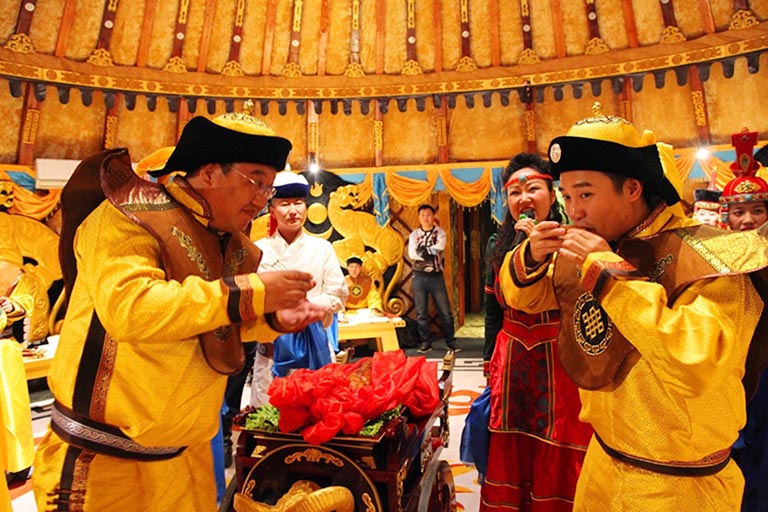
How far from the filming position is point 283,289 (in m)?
1.46

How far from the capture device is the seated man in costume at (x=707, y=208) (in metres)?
4.02

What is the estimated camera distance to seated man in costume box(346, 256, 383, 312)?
26.2 ft

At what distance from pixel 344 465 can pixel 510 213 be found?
1.48 m

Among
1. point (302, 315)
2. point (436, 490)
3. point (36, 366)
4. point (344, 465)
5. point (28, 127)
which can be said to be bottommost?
point (436, 490)

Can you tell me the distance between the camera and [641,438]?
1.36 metres

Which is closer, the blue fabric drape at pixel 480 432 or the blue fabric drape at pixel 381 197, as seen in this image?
the blue fabric drape at pixel 480 432

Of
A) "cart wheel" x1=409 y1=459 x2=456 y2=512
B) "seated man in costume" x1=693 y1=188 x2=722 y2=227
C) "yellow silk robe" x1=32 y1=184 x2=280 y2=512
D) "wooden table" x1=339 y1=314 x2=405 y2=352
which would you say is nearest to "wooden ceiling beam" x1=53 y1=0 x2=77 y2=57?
"wooden table" x1=339 y1=314 x2=405 y2=352

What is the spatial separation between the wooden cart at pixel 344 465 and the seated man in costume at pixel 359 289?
591 cm

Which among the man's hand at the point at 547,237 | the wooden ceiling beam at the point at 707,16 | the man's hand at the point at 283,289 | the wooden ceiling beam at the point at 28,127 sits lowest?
the man's hand at the point at 283,289

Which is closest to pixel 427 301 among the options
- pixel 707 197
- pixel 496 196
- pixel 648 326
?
pixel 496 196

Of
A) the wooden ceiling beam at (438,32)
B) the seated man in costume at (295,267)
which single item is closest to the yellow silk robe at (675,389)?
the seated man in costume at (295,267)

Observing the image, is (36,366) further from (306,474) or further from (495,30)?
(495,30)

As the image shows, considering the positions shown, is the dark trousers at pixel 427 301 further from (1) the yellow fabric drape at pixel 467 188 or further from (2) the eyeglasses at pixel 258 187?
(2) the eyeglasses at pixel 258 187

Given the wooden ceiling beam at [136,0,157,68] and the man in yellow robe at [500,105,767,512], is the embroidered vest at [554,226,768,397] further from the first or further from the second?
the wooden ceiling beam at [136,0,157,68]
